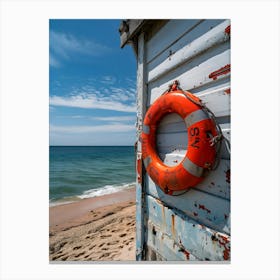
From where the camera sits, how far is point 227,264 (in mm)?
841

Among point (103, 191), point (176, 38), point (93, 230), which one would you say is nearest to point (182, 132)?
point (176, 38)

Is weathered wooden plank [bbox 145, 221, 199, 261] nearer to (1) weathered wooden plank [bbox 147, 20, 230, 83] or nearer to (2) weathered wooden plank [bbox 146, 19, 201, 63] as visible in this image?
(1) weathered wooden plank [bbox 147, 20, 230, 83]

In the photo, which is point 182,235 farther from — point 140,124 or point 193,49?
point 193,49

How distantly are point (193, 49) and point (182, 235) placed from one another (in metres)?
1.01

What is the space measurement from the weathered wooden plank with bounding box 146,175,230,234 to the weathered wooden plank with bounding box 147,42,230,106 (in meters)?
0.47

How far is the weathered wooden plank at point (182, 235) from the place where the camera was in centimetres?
82

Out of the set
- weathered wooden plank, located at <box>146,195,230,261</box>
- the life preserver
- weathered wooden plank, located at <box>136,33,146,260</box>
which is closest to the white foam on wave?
weathered wooden plank, located at <box>136,33,146,260</box>

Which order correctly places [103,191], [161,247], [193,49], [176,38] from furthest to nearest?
[103,191]
[161,247]
[176,38]
[193,49]

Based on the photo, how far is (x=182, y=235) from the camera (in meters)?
0.99

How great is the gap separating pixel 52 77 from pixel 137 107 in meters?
0.63

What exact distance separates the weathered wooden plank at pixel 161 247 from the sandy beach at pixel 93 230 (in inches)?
47.9
